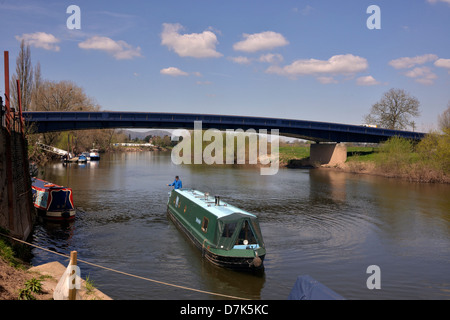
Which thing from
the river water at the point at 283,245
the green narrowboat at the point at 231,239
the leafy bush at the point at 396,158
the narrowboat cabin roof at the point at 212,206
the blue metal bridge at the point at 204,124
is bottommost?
the river water at the point at 283,245

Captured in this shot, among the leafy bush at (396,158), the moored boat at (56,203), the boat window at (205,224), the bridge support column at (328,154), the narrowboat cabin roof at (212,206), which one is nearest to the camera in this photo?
the narrowboat cabin roof at (212,206)

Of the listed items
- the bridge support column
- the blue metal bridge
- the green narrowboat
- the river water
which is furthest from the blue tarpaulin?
the bridge support column

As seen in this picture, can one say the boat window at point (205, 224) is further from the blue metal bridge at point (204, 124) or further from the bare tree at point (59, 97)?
the bare tree at point (59, 97)

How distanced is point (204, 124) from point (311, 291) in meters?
49.7

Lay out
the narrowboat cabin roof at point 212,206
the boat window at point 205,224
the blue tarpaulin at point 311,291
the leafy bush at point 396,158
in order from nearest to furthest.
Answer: the blue tarpaulin at point 311,291 < the narrowboat cabin roof at point 212,206 < the boat window at point 205,224 < the leafy bush at point 396,158

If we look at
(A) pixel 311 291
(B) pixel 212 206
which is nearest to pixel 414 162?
(B) pixel 212 206

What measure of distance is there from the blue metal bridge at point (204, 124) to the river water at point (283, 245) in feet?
67.0

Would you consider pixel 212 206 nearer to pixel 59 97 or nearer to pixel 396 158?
pixel 396 158

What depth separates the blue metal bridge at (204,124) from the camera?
5012 centimetres

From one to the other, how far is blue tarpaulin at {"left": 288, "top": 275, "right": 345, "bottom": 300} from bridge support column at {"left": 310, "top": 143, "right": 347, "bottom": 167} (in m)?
61.0

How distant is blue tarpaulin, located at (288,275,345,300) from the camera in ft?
24.6

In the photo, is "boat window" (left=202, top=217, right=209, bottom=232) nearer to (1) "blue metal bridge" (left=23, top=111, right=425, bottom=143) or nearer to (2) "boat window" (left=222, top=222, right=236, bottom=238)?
(2) "boat window" (left=222, top=222, right=236, bottom=238)

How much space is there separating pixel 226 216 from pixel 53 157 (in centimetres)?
6601

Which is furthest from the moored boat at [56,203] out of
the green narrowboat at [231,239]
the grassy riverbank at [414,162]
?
the grassy riverbank at [414,162]
